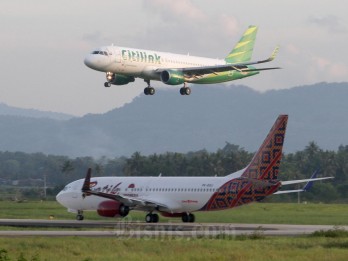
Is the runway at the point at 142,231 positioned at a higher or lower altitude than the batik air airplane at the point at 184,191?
lower

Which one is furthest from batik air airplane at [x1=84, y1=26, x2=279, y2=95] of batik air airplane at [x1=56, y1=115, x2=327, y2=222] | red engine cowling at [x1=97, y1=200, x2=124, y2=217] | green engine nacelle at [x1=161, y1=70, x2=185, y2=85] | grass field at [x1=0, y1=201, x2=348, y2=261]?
grass field at [x1=0, y1=201, x2=348, y2=261]

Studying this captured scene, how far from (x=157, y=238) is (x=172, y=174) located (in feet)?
323

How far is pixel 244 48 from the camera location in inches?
3578

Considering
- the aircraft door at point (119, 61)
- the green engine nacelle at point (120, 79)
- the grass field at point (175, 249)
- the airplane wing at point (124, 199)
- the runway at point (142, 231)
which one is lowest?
the grass field at point (175, 249)

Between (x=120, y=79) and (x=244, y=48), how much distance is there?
1971 centimetres

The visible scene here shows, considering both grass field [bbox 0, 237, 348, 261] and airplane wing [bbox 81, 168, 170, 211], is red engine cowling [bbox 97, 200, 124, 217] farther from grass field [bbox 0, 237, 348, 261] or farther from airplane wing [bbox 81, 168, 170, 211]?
grass field [bbox 0, 237, 348, 261]

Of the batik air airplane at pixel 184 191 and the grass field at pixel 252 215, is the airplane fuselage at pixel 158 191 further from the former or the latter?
the grass field at pixel 252 215

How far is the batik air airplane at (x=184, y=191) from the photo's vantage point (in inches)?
2800

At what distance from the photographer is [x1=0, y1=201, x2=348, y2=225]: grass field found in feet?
255

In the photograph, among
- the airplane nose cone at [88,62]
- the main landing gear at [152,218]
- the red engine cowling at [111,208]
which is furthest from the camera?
the main landing gear at [152,218]

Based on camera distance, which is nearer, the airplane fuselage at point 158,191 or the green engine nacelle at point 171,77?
the green engine nacelle at point 171,77

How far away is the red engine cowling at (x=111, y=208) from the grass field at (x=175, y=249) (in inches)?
928

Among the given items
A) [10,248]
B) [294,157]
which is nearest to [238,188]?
[10,248]

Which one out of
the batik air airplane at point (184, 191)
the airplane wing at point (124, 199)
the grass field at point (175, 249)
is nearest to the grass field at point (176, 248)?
the grass field at point (175, 249)
